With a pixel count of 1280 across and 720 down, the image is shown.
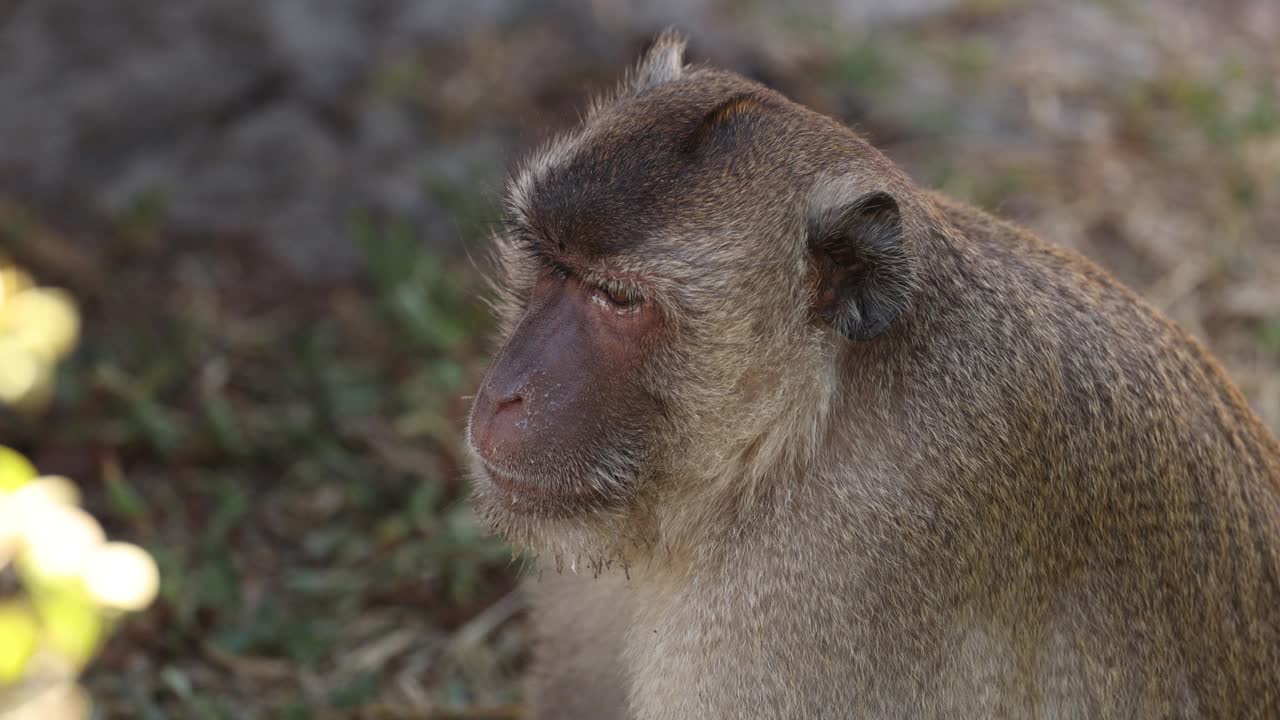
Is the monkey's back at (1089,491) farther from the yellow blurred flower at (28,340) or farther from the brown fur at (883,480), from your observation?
the yellow blurred flower at (28,340)

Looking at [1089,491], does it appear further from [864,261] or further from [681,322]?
[681,322]

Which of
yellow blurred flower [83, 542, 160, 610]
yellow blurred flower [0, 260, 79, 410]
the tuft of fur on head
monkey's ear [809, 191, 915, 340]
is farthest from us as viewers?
yellow blurred flower [0, 260, 79, 410]

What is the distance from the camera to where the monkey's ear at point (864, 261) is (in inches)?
114

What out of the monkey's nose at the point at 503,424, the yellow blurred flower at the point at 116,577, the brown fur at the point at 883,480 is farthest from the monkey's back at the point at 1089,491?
the yellow blurred flower at the point at 116,577

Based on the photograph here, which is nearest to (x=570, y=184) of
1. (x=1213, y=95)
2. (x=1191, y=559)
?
(x=1191, y=559)

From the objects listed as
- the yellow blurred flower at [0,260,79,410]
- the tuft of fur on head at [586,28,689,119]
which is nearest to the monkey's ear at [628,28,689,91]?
the tuft of fur on head at [586,28,689,119]

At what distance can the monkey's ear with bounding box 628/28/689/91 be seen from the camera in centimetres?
362

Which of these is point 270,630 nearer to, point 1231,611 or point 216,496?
point 216,496

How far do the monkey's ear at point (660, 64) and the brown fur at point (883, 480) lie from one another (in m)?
0.37

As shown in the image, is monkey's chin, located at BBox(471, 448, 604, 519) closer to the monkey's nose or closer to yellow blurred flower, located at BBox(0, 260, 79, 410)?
the monkey's nose

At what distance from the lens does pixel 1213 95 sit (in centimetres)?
705

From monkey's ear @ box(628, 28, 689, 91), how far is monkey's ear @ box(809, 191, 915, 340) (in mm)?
793

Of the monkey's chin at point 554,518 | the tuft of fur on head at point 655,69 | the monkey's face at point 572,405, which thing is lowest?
the monkey's chin at point 554,518

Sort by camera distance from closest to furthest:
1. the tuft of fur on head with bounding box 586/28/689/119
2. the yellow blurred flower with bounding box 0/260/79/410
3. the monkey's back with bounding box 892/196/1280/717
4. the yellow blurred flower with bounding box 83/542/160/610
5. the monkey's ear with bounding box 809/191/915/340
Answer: the monkey's ear with bounding box 809/191/915/340, the monkey's back with bounding box 892/196/1280/717, the yellow blurred flower with bounding box 83/542/160/610, the tuft of fur on head with bounding box 586/28/689/119, the yellow blurred flower with bounding box 0/260/79/410
